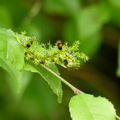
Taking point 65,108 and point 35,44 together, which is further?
point 65,108

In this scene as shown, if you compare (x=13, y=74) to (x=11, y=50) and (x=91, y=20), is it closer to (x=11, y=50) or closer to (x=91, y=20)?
(x=11, y=50)

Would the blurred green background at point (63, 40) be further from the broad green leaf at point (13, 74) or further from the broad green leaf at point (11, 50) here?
the broad green leaf at point (11, 50)

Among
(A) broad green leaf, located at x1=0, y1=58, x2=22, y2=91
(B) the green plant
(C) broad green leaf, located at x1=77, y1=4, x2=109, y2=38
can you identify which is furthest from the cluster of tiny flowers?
(C) broad green leaf, located at x1=77, y1=4, x2=109, y2=38

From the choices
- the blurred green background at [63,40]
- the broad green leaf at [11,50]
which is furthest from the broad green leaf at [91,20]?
the broad green leaf at [11,50]

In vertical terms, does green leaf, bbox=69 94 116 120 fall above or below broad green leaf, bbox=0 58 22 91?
above

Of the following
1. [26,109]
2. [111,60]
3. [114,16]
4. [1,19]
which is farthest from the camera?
[111,60]

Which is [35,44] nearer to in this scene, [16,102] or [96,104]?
[96,104]

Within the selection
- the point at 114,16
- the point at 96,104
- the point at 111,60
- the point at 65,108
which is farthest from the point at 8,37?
the point at 111,60

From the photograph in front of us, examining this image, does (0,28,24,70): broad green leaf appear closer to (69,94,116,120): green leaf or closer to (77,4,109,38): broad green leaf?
(69,94,116,120): green leaf

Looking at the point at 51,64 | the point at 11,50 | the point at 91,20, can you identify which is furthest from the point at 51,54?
the point at 91,20
